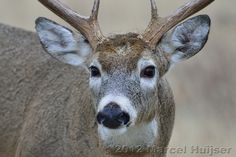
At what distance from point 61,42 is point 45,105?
30.9 inches

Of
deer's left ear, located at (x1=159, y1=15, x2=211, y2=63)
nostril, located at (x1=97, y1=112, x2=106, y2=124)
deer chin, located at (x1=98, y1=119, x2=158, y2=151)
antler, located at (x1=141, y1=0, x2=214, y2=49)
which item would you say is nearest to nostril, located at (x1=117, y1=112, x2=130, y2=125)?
nostril, located at (x1=97, y1=112, x2=106, y2=124)

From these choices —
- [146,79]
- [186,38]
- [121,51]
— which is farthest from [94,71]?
[186,38]

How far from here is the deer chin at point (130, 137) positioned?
10688 millimetres

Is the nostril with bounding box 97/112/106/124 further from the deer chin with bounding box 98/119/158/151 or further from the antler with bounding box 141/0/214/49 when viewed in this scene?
the antler with bounding box 141/0/214/49

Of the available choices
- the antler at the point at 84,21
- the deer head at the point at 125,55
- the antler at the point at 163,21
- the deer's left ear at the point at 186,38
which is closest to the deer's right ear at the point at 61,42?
the deer head at the point at 125,55

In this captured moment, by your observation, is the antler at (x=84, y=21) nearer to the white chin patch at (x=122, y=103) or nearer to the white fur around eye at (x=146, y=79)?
the white fur around eye at (x=146, y=79)

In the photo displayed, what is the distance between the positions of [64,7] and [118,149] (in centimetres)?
151

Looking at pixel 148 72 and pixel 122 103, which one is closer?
pixel 122 103

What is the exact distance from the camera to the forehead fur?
1058cm

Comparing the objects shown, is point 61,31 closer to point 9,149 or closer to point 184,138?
point 9,149

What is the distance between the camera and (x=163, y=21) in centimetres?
1109

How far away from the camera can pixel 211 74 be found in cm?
1647

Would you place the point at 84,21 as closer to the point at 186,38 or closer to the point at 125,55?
the point at 125,55

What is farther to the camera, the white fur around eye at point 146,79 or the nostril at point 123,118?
the white fur around eye at point 146,79
